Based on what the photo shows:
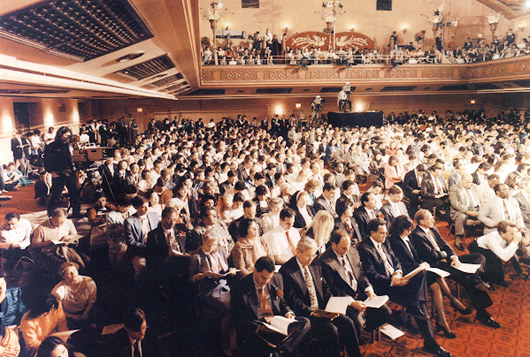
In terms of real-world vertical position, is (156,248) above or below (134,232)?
below

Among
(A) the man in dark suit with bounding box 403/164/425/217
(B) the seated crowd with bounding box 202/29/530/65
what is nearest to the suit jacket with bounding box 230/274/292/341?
(A) the man in dark suit with bounding box 403/164/425/217

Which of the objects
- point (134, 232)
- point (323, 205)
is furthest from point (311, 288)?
point (134, 232)

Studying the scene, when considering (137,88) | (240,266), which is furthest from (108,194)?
(240,266)

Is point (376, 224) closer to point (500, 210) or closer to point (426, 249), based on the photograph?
point (426, 249)

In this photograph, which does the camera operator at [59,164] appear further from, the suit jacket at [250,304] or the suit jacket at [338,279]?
the suit jacket at [338,279]

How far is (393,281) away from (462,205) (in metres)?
2.85

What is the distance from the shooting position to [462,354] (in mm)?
3121

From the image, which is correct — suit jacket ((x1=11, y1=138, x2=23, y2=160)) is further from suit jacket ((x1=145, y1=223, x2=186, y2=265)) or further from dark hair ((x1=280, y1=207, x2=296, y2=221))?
dark hair ((x1=280, y1=207, x2=296, y2=221))

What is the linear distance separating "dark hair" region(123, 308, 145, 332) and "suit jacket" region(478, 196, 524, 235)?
4.55m

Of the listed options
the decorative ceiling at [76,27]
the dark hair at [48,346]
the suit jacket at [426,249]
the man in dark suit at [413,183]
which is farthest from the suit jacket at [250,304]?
the man in dark suit at [413,183]

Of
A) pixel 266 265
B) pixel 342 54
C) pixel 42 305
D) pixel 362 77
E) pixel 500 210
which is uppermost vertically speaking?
pixel 342 54

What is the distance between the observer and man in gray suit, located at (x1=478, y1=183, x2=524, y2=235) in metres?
4.64

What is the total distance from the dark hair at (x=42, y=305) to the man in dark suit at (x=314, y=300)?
6.19 ft

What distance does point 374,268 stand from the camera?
134 inches
